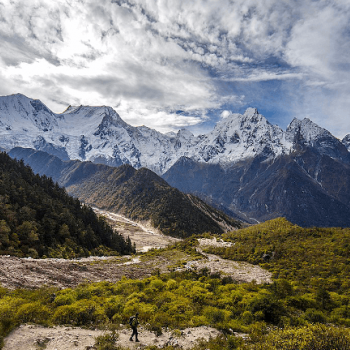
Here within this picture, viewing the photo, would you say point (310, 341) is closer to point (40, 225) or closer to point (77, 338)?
point (77, 338)

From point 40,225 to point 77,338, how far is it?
46.3 m

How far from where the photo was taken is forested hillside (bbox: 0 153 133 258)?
4445 centimetres

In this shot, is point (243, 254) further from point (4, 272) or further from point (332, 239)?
point (4, 272)

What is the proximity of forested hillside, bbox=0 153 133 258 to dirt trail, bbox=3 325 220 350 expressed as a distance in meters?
28.4

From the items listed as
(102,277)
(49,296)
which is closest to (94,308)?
(49,296)

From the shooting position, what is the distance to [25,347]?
13.2 meters

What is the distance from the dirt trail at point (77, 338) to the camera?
1359cm

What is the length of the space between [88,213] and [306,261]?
242 ft

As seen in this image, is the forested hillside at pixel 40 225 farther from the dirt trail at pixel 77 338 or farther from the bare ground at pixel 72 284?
the dirt trail at pixel 77 338

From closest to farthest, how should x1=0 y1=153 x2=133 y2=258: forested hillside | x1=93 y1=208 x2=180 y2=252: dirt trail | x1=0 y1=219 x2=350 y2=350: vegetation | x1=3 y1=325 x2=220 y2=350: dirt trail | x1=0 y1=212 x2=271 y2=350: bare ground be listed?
x1=3 y1=325 x2=220 y2=350: dirt trail
x1=0 y1=212 x2=271 y2=350: bare ground
x1=0 y1=219 x2=350 y2=350: vegetation
x1=0 y1=153 x2=133 y2=258: forested hillside
x1=93 y1=208 x2=180 y2=252: dirt trail

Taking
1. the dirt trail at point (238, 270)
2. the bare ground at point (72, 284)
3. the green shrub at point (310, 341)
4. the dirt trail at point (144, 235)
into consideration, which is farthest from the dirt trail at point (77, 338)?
the dirt trail at point (144, 235)

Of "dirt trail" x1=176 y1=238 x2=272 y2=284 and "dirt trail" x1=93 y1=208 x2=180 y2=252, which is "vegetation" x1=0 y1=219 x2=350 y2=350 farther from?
"dirt trail" x1=93 y1=208 x2=180 y2=252

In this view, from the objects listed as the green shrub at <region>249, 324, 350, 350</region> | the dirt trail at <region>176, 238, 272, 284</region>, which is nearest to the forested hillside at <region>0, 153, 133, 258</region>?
the dirt trail at <region>176, 238, 272, 284</region>

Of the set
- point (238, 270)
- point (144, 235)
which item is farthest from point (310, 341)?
point (144, 235)
